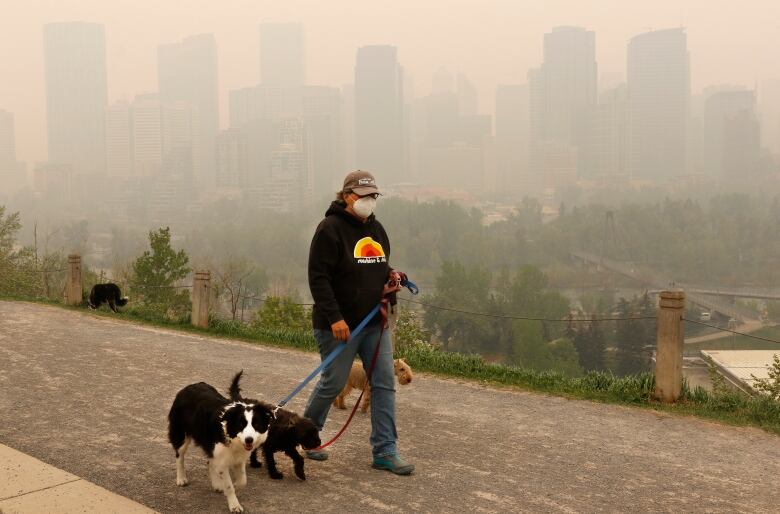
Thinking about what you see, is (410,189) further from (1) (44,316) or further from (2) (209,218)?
(1) (44,316)

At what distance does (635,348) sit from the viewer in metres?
62.7

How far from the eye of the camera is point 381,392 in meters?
5.23

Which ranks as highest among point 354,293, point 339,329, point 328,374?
point 354,293

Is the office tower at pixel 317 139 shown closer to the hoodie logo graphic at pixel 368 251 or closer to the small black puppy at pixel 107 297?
the small black puppy at pixel 107 297

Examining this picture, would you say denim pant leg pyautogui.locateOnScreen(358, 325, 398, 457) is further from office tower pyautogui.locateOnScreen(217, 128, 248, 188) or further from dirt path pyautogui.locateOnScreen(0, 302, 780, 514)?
office tower pyautogui.locateOnScreen(217, 128, 248, 188)

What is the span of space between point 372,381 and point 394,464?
59 centimetres

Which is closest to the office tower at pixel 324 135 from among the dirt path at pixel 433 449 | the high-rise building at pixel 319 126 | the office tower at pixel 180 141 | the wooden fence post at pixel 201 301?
the high-rise building at pixel 319 126

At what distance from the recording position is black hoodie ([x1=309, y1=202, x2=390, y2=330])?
496 centimetres

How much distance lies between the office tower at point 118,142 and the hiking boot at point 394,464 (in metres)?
174

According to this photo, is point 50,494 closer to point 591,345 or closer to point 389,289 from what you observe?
point 389,289

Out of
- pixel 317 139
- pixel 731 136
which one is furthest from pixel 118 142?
pixel 731 136

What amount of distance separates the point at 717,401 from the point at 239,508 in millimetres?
5303

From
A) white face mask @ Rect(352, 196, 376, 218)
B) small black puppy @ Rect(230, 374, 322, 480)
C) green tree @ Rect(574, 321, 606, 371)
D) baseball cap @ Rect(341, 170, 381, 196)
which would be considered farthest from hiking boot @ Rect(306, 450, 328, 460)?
green tree @ Rect(574, 321, 606, 371)

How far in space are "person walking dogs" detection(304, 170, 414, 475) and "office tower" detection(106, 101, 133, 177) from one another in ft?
569
